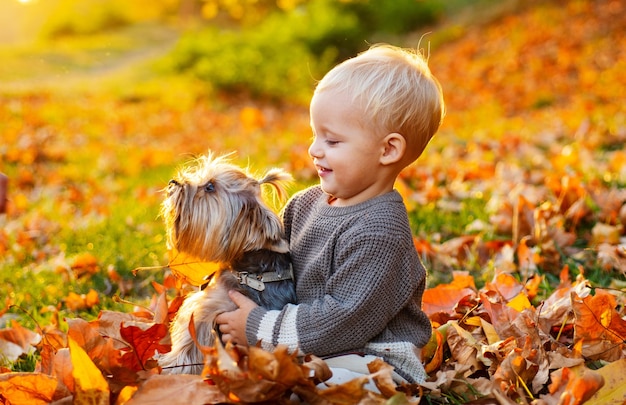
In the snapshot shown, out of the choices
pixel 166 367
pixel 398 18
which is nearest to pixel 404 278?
pixel 166 367

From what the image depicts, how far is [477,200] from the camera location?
15.3 ft

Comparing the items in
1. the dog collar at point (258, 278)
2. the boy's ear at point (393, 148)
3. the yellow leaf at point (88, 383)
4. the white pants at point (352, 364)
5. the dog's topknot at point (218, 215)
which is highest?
the boy's ear at point (393, 148)

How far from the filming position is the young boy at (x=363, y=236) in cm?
219

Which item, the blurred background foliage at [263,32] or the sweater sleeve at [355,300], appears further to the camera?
the blurred background foliage at [263,32]

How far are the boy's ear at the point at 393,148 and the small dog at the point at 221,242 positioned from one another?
43 centimetres

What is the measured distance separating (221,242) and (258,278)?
22cm

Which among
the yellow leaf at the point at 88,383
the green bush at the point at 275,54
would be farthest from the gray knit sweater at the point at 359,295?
the green bush at the point at 275,54

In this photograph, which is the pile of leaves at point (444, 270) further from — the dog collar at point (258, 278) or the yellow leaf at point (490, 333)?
the dog collar at point (258, 278)

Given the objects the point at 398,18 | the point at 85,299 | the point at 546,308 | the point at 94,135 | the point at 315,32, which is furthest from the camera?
the point at 398,18

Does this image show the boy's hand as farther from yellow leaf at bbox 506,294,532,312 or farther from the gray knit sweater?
yellow leaf at bbox 506,294,532,312

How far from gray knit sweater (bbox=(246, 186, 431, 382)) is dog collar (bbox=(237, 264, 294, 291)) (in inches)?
3.7

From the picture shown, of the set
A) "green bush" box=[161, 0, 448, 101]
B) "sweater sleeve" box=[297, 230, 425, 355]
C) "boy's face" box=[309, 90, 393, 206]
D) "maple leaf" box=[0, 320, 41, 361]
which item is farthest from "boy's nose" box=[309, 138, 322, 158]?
"green bush" box=[161, 0, 448, 101]

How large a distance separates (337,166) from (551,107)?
9.74 metres

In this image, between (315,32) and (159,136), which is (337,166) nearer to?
(159,136)
